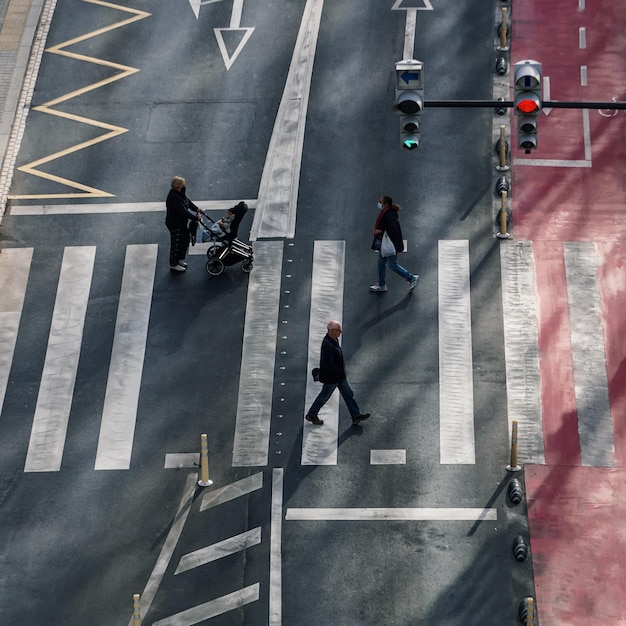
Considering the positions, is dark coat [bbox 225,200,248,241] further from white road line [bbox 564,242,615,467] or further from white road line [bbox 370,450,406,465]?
white road line [bbox 564,242,615,467]

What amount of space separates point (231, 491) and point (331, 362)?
2786 millimetres

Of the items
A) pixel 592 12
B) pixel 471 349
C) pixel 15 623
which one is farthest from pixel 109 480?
pixel 592 12

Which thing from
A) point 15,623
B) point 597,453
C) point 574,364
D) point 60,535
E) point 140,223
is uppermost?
point 140,223

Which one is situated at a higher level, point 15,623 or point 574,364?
point 574,364

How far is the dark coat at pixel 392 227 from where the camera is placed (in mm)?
27031

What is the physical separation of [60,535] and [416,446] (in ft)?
20.4

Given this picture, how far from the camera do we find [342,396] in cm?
2562

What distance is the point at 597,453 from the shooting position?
82.5 ft

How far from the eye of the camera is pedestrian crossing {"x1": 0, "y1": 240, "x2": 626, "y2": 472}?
2556cm

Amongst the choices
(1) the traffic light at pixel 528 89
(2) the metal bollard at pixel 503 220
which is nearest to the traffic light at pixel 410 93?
(1) the traffic light at pixel 528 89

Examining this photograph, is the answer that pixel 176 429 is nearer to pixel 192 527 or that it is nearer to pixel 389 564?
pixel 192 527

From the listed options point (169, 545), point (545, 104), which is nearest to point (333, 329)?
point (169, 545)

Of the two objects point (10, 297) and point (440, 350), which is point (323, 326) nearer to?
point (440, 350)

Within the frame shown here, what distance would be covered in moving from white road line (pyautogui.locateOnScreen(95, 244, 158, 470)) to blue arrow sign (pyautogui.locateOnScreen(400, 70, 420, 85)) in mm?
8239
